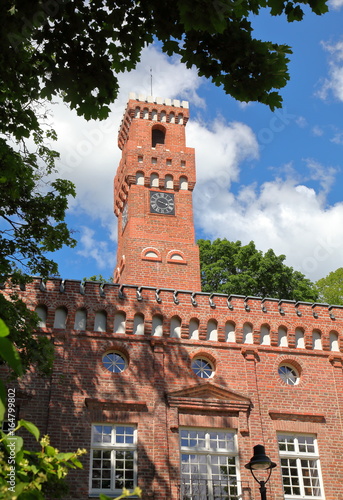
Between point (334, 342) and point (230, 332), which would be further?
point (334, 342)

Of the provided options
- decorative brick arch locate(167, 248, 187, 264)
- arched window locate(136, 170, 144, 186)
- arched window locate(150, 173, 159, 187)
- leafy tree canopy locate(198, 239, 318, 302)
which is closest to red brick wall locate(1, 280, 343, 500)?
decorative brick arch locate(167, 248, 187, 264)

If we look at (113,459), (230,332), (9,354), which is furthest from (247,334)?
(9,354)

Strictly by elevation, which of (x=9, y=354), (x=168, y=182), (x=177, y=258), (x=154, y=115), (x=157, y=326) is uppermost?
(x=154, y=115)

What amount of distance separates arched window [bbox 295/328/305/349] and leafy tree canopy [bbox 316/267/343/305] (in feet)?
52.9

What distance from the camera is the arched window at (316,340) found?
1900 centimetres

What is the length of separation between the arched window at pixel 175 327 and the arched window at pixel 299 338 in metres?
4.05

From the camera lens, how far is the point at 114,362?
1731 centimetres

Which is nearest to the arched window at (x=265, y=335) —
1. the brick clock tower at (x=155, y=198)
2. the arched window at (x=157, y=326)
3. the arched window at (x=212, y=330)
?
the arched window at (x=212, y=330)

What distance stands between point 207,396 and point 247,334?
2.65m

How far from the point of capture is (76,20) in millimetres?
7312

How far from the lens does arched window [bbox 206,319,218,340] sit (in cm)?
1825

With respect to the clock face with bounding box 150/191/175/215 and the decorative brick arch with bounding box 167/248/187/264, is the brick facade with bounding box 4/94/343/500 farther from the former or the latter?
the clock face with bounding box 150/191/175/215

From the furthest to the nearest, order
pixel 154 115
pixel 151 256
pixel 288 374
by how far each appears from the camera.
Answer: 1. pixel 154 115
2. pixel 151 256
3. pixel 288 374

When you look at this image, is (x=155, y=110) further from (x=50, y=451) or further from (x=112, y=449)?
(x=50, y=451)
